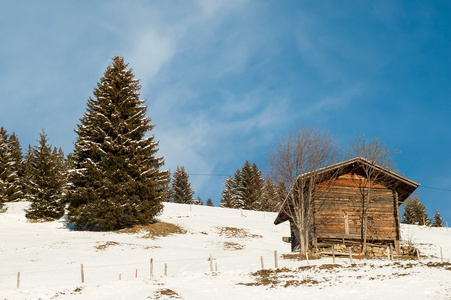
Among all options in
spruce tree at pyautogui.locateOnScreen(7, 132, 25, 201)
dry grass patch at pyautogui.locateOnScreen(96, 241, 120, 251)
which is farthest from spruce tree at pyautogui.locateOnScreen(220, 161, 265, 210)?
dry grass patch at pyautogui.locateOnScreen(96, 241, 120, 251)

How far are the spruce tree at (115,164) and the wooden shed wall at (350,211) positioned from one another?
20456mm

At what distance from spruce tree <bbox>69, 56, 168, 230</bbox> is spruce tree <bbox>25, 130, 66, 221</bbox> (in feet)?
16.1

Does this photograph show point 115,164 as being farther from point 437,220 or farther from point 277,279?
point 437,220

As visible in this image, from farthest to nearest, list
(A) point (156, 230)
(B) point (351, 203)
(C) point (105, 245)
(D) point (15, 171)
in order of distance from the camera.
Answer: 1. (D) point (15, 171)
2. (A) point (156, 230)
3. (C) point (105, 245)
4. (B) point (351, 203)

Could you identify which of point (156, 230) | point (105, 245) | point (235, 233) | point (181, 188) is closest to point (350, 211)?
point (235, 233)

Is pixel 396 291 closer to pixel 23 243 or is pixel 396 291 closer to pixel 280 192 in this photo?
pixel 280 192

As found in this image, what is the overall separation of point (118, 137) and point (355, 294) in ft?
108

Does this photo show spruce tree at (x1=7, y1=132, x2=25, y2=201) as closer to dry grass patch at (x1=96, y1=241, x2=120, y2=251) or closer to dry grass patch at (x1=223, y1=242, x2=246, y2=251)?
dry grass patch at (x1=96, y1=241, x2=120, y2=251)

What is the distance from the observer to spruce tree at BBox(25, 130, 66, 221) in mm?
45844

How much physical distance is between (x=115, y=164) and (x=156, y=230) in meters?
8.35

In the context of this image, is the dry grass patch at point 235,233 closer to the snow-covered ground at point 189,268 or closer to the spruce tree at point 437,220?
the snow-covered ground at point 189,268

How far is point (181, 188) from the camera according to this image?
89625 millimetres

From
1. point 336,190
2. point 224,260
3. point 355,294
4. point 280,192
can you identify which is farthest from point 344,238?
point 355,294

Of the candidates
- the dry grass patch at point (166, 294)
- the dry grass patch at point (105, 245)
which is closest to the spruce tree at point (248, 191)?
the dry grass patch at point (105, 245)
